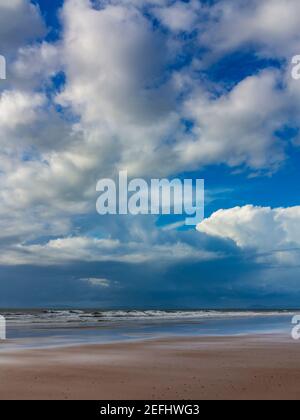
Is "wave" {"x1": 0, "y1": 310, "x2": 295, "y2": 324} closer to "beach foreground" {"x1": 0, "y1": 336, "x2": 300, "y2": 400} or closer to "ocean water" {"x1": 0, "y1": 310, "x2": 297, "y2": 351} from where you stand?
"ocean water" {"x1": 0, "y1": 310, "x2": 297, "y2": 351}

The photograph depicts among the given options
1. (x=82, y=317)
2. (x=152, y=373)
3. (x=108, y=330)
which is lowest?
(x=152, y=373)

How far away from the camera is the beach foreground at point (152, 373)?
10.6m

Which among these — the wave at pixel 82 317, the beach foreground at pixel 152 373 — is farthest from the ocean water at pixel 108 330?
the beach foreground at pixel 152 373

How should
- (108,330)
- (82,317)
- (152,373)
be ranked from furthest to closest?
(82,317)
(108,330)
(152,373)

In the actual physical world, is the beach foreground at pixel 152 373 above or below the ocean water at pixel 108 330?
below

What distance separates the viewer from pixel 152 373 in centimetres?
1348

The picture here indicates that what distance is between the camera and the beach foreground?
34.8ft

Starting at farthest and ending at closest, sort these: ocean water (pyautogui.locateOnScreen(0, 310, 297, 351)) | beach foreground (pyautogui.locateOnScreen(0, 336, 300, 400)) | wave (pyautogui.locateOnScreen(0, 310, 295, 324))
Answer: wave (pyautogui.locateOnScreen(0, 310, 295, 324)), ocean water (pyautogui.locateOnScreen(0, 310, 297, 351)), beach foreground (pyautogui.locateOnScreen(0, 336, 300, 400))

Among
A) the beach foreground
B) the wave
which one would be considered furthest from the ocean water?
the beach foreground

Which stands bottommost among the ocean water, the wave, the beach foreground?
the beach foreground

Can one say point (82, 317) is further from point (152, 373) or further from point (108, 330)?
point (152, 373)

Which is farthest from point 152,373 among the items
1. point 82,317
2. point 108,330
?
point 82,317

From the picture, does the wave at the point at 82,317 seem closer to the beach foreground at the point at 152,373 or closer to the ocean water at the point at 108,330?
the ocean water at the point at 108,330
